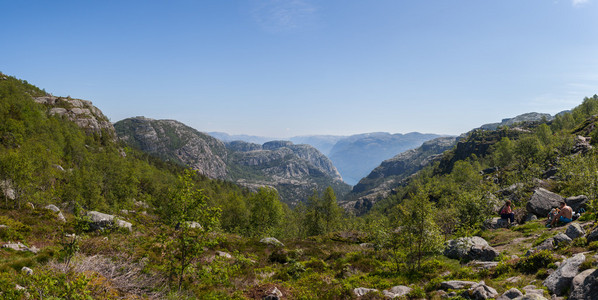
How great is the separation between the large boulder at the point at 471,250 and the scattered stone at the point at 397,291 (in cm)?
675

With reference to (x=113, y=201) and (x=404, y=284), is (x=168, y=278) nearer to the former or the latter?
(x=404, y=284)

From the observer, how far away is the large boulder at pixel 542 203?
92.5 feet

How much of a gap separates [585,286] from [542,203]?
2625cm

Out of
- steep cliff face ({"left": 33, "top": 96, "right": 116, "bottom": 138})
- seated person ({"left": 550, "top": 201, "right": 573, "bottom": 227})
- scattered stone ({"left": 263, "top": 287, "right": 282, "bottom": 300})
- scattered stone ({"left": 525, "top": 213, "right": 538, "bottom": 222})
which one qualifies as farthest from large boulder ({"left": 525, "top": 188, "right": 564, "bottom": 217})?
steep cliff face ({"left": 33, "top": 96, "right": 116, "bottom": 138})

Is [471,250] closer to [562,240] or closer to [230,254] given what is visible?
[562,240]

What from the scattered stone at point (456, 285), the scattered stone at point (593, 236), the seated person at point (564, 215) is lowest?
the scattered stone at point (456, 285)

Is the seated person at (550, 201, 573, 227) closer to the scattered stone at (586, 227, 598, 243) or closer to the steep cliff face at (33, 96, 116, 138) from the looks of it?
the scattered stone at (586, 227, 598, 243)

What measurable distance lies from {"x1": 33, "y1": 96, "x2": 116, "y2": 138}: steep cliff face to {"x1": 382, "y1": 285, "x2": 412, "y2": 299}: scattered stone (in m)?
177

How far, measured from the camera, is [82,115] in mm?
152125

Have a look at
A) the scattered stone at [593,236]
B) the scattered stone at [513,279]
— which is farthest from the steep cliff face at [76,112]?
the scattered stone at [593,236]

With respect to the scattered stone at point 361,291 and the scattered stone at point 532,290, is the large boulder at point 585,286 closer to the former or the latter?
the scattered stone at point 532,290

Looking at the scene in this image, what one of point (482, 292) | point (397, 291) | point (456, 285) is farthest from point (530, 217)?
point (397, 291)

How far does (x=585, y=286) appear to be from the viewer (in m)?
9.27

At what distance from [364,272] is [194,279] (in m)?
13.5
